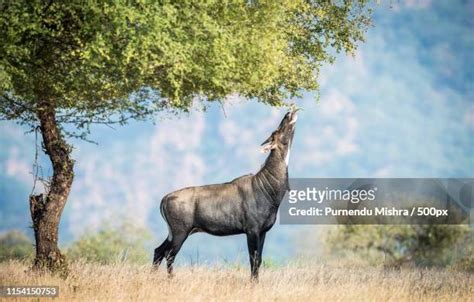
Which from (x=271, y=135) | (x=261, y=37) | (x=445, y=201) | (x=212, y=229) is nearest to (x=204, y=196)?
(x=212, y=229)

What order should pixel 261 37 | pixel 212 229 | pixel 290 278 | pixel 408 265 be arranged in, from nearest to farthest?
pixel 261 37 → pixel 212 229 → pixel 290 278 → pixel 408 265

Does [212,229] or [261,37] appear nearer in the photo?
[261,37]

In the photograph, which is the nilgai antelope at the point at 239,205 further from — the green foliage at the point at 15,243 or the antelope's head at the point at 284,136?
the green foliage at the point at 15,243

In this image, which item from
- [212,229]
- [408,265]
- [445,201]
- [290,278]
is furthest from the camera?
[408,265]

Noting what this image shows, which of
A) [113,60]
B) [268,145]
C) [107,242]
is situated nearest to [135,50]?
[113,60]

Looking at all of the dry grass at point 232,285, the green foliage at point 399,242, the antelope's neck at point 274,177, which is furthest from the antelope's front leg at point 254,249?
the green foliage at point 399,242

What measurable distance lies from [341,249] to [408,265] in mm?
2718

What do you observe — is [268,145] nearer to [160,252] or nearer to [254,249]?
[254,249]

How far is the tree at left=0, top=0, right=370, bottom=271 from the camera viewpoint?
17.1m

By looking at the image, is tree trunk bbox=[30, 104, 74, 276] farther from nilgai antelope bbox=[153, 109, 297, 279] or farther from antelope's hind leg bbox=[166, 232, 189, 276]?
antelope's hind leg bbox=[166, 232, 189, 276]

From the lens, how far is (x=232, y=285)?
20.3 metres

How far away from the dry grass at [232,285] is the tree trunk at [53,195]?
1.85 feet

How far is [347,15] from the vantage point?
910 inches

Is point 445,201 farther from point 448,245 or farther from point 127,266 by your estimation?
point 127,266
